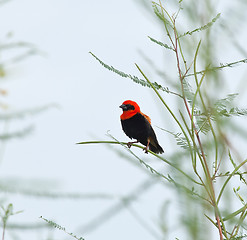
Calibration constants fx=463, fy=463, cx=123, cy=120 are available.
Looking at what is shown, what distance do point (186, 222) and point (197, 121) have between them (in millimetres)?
829

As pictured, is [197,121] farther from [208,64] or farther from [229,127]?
[208,64]

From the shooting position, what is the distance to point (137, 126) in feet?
15.6

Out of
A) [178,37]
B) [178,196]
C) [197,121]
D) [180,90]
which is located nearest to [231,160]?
[197,121]

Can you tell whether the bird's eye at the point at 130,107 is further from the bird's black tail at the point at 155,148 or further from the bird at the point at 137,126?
the bird's black tail at the point at 155,148

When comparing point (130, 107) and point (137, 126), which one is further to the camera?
point (130, 107)

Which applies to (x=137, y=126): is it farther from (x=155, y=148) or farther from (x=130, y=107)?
(x=155, y=148)

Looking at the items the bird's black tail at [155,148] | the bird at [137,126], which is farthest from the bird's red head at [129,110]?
the bird's black tail at [155,148]

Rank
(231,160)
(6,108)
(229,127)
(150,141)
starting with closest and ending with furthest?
(229,127), (231,160), (6,108), (150,141)

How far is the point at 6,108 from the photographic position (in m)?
2.19

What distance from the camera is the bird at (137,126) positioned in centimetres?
470

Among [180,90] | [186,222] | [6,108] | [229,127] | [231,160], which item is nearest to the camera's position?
[186,222]

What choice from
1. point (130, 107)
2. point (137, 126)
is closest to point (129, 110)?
point (130, 107)

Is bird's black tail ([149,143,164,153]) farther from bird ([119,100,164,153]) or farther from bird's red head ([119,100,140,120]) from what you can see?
bird's red head ([119,100,140,120])

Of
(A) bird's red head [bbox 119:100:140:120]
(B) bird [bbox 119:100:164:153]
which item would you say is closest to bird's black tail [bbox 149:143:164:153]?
(B) bird [bbox 119:100:164:153]
